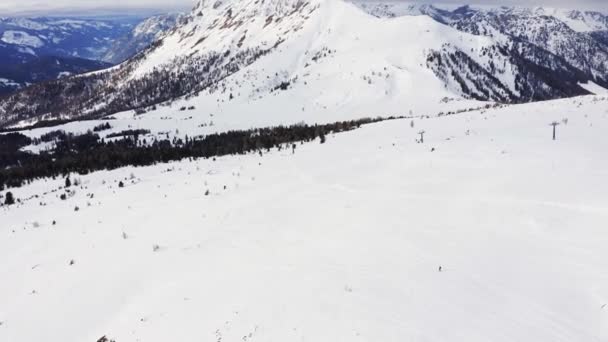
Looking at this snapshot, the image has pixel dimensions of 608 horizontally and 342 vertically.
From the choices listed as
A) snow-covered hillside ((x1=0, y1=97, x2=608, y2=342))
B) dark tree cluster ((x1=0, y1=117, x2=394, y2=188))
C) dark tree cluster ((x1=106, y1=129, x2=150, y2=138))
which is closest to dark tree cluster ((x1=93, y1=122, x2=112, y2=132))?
dark tree cluster ((x1=0, y1=117, x2=394, y2=188))

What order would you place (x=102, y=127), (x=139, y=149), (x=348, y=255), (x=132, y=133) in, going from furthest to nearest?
(x=102, y=127)
(x=132, y=133)
(x=139, y=149)
(x=348, y=255)

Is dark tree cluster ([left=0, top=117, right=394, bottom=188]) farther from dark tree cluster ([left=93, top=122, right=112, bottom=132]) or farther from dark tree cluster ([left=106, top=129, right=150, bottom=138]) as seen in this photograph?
dark tree cluster ([left=93, top=122, right=112, bottom=132])

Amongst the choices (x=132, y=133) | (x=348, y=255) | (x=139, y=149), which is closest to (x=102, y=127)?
(x=132, y=133)

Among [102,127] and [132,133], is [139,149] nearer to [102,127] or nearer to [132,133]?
[132,133]

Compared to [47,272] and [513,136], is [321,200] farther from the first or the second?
[513,136]

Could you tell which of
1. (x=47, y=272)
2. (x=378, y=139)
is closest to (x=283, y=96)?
(x=378, y=139)

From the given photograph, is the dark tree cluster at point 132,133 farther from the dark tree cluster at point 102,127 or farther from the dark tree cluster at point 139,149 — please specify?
the dark tree cluster at point 102,127

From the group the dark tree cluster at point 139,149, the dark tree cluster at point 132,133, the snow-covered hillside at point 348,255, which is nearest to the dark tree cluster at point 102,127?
the dark tree cluster at point 139,149

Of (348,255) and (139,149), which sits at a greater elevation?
(139,149)
